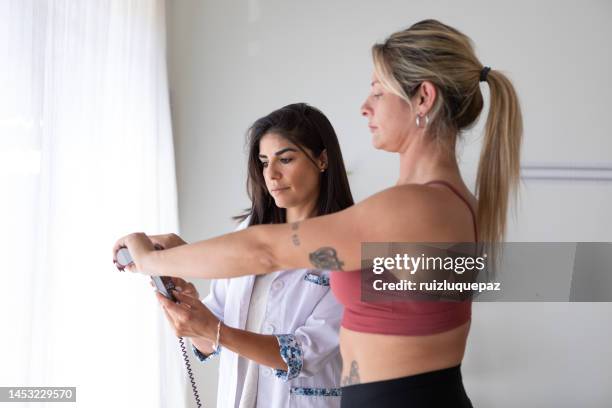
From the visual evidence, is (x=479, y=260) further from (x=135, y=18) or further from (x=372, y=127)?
(x=135, y=18)

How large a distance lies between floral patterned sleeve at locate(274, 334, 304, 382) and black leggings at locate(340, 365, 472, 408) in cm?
34

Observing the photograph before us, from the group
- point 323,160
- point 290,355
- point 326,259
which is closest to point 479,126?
point 323,160

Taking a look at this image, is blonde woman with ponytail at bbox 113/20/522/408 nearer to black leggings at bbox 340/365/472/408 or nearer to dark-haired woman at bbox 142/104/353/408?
black leggings at bbox 340/365/472/408

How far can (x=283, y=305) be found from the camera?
1.56 meters

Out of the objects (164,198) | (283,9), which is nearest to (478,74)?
(164,198)

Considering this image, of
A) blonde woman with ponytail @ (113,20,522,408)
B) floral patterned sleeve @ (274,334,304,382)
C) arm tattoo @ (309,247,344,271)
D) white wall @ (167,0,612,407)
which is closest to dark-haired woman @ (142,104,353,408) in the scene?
floral patterned sleeve @ (274,334,304,382)

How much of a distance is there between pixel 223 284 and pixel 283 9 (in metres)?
1.71

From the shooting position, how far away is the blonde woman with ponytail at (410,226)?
1.00m

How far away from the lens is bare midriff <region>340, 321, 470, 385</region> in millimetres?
1058

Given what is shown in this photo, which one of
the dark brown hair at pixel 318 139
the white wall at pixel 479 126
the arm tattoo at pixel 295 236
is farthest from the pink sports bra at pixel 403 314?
the white wall at pixel 479 126

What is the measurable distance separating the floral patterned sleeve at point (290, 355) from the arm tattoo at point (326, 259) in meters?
0.44

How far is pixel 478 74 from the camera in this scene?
115cm

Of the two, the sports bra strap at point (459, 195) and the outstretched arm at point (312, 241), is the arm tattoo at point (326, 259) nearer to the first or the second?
the outstretched arm at point (312, 241)

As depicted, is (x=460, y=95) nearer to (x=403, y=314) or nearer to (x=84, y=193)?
(x=403, y=314)
